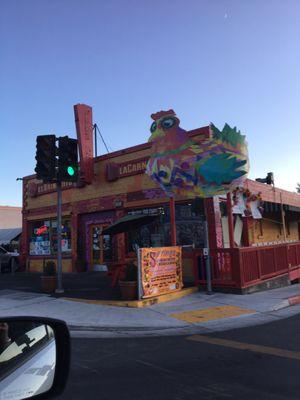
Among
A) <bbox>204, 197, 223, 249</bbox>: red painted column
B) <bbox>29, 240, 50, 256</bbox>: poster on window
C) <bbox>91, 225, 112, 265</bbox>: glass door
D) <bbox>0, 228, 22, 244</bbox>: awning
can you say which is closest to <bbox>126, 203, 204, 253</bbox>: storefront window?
<bbox>204, 197, 223, 249</bbox>: red painted column

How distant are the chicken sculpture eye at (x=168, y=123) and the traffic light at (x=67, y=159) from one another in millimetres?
2826

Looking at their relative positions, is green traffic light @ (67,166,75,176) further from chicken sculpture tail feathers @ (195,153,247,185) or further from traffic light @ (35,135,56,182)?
chicken sculpture tail feathers @ (195,153,247,185)

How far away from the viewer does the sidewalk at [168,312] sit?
848 cm

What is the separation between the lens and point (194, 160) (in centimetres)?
1277

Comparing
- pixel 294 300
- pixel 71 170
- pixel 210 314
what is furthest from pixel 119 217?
pixel 210 314

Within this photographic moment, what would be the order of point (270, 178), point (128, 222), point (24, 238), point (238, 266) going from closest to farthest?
point (238, 266) → point (128, 222) → point (270, 178) → point (24, 238)

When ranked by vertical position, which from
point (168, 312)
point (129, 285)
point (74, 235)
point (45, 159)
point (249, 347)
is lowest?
point (249, 347)

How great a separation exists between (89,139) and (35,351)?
17.2 m

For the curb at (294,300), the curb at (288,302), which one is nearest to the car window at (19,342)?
the curb at (288,302)

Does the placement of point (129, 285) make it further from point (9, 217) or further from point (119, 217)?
point (9, 217)

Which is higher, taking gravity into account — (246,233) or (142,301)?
(246,233)

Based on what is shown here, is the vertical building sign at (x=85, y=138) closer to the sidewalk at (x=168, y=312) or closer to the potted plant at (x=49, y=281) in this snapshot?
the potted plant at (x=49, y=281)

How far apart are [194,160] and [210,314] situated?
195 inches

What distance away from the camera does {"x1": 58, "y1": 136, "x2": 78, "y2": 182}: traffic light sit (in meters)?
12.1
